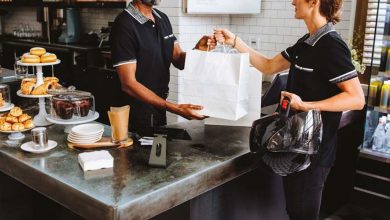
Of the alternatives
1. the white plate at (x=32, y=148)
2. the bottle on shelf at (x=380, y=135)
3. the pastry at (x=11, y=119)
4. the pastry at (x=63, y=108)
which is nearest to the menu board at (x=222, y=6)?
the bottle on shelf at (x=380, y=135)

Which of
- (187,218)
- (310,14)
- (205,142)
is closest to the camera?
(187,218)

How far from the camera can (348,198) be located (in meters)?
3.87

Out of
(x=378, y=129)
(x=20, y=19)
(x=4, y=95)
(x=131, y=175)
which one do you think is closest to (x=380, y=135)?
(x=378, y=129)

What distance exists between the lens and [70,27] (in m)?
6.50

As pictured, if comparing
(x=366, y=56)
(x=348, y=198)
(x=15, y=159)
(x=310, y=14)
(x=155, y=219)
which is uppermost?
(x=310, y=14)

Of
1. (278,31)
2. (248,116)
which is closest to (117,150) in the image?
(248,116)

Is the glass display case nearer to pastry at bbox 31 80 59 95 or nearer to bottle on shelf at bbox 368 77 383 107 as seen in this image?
bottle on shelf at bbox 368 77 383 107

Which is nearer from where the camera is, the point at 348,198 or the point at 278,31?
the point at 348,198

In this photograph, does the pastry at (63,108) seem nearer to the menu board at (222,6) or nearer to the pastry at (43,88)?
the pastry at (43,88)

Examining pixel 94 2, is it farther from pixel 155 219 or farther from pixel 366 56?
pixel 155 219

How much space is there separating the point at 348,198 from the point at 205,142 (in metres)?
2.18

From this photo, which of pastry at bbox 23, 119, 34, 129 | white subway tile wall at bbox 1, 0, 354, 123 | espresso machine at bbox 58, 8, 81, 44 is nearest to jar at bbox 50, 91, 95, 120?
pastry at bbox 23, 119, 34, 129

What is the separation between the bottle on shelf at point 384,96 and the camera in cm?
340

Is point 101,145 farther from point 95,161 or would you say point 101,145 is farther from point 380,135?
point 380,135
